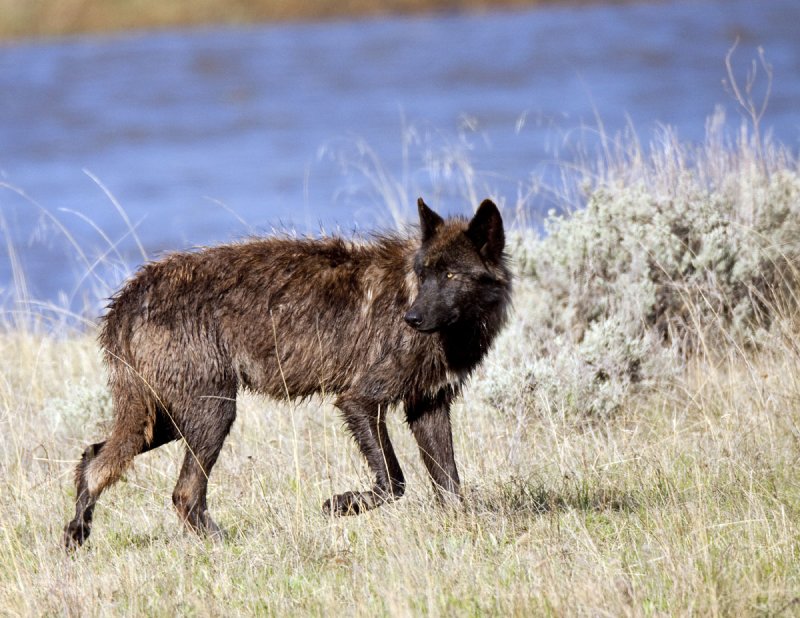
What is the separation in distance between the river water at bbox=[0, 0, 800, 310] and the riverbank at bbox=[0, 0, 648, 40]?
836mm

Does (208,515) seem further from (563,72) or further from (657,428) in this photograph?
(563,72)

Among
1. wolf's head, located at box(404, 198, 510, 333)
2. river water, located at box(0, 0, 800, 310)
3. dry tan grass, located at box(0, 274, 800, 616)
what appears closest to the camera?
dry tan grass, located at box(0, 274, 800, 616)

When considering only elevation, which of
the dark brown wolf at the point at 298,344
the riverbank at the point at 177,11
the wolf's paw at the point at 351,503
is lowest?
the wolf's paw at the point at 351,503

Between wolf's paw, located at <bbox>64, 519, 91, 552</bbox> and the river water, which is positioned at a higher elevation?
the river water

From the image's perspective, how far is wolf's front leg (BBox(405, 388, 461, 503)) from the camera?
20.4 feet

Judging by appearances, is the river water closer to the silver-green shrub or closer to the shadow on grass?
the silver-green shrub

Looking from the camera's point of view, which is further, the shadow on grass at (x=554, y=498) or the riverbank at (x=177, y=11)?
the riverbank at (x=177, y=11)

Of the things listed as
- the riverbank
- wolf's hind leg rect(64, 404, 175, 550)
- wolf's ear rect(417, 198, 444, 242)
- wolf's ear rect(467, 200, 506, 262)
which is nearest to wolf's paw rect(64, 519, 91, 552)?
wolf's hind leg rect(64, 404, 175, 550)

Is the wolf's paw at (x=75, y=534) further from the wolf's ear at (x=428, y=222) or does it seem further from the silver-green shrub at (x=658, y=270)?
the silver-green shrub at (x=658, y=270)

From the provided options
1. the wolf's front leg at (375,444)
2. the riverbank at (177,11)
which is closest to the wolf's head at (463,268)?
the wolf's front leg at (375,444)

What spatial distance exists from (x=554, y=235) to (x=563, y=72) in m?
27.6

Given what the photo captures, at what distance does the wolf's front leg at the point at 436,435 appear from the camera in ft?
A: 20.4

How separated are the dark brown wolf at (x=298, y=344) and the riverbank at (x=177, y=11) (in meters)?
40.5

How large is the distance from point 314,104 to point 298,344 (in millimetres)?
33150
